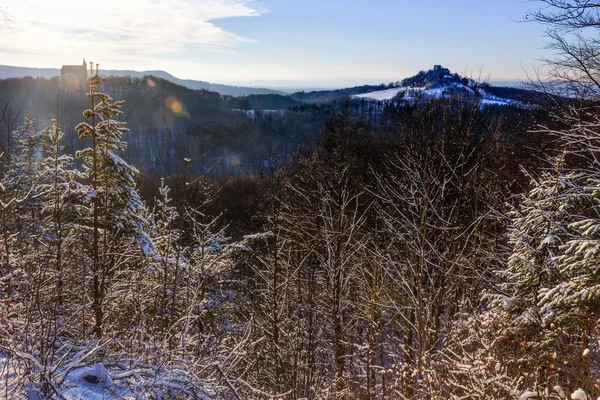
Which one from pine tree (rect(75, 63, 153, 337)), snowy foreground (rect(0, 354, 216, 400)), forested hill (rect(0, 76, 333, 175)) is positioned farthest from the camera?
forested hill (rect(0, 76, 333, 175))

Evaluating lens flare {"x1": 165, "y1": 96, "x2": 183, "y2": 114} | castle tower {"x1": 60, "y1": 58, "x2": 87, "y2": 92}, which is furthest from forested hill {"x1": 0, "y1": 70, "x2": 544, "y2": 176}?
castle tower {"x1": 60, "y1": 58, "x2": 87, "y2": 92}

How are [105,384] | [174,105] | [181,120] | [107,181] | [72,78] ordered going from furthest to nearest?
[174,105] → [181,120] → [72,78] → [107,181] → [105,384]

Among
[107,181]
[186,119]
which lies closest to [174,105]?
[186,119]

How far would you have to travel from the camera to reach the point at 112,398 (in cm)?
350

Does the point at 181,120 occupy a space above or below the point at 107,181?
above

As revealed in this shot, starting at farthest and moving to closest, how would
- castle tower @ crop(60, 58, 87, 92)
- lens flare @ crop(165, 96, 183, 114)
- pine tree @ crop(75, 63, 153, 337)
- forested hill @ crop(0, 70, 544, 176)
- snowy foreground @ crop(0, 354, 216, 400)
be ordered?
1. lens flare @ crop(165, 96, 183, 114)
2. forested hill @ crop(0, 70, 544, 176)
3. castle tower @ crop(60, 58, 87, 92)
4. pine tree @ crop(75, 63, 153, 337)
5. snowy foreground @ crop(0, 354, 216, 400)

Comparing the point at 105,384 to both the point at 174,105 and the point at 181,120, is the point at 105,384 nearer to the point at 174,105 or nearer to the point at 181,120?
the point at 181,120

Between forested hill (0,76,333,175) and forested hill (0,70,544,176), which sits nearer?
forested hill (0,70,544,176)

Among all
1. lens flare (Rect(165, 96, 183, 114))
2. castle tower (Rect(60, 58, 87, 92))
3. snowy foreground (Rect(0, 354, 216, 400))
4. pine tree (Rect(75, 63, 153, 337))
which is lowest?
snowy foreground (Rect(0, 354, 216, 400))

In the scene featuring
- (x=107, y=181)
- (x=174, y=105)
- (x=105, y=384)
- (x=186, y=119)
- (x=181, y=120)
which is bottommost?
(x=105, y=384)

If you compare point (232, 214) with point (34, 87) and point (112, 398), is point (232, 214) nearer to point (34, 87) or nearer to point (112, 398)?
point (112, 398)

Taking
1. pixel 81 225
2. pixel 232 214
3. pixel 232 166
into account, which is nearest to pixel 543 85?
pixel 81 225

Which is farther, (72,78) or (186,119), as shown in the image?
(186,119)

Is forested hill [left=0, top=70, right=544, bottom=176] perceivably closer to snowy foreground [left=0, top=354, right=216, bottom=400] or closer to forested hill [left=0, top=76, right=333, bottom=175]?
forested hill [left=0, top=76, right=333, bottom=175]
